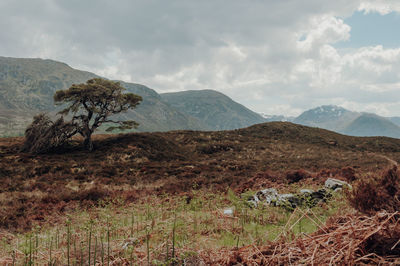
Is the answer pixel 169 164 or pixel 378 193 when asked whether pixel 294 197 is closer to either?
pixel 378 193

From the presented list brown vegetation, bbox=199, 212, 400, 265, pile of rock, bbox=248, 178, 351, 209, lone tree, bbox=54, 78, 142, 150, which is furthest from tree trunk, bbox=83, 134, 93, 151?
brown vegetation, bbox=199, 212, 400, 265

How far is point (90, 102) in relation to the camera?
2973cm

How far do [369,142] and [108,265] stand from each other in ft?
182

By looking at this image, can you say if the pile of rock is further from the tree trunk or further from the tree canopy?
the tree canopy

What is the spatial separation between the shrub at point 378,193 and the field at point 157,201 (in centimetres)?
18

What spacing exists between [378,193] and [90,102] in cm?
3217

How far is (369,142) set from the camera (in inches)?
1768

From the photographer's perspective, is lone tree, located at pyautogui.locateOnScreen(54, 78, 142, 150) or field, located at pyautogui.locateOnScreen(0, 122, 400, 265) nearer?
field, located at pyautogui.locateOnScreen(0, 122, 400, 265)

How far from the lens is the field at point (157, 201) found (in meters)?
3.03

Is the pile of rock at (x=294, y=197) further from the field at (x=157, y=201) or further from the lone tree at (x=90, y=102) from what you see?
the lone tree at (x=90, y=102)

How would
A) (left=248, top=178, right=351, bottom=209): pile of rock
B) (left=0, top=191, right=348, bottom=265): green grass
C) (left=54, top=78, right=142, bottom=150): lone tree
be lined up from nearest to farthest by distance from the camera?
1. (left=0, top=191, right=348, bottom=265): green grass
2. (left=248, top=178, right=351, bottom=209): pile of rock
3. (left=54, top=78, right=142, bottom=150): lone tree

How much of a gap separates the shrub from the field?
18 cm

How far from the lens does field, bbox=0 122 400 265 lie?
303 cm

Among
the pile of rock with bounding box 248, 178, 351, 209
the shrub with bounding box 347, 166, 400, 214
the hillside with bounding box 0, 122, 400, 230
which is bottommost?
the hillside with bounding box 0, 122, 400, 230
